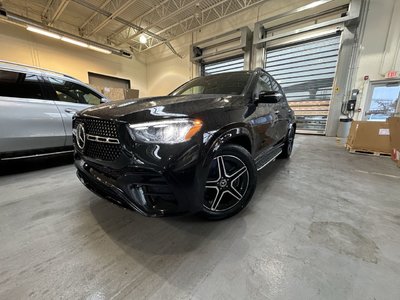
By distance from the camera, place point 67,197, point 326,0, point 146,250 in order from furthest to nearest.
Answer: point 326,0, point 67,197, point 146,250

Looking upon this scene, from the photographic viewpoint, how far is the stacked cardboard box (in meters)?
3.16

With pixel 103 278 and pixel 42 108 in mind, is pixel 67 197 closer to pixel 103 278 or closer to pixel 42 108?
pixel 103 278

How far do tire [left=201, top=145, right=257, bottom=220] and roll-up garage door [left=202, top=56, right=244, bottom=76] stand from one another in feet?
25.7

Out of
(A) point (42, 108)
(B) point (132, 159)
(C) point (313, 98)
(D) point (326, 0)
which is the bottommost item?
(B) point (132, 159)

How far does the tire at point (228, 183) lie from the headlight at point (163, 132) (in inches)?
11.5

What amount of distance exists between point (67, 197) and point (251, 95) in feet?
7.12

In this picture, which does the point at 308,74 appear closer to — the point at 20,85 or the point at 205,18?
the point at 205,18

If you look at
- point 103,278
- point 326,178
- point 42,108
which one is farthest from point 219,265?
point 42,108

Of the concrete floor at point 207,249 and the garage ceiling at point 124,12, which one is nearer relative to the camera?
the concrete floor at point 207,249

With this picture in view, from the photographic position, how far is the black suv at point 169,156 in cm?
104

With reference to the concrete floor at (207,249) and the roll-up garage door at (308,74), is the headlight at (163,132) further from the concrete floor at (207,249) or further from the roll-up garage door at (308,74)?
Answer: the roll-up garage door at (308,74)

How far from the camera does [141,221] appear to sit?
1453 mm

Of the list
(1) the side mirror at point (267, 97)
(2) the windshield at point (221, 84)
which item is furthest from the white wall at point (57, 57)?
(1) the side mirror at point (267, 97)

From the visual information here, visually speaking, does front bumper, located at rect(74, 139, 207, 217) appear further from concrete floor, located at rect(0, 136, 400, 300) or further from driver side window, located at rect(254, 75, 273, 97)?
driver side window, located at rect(254, 75, 273, 97)
